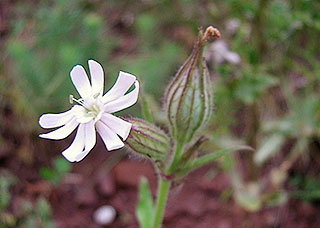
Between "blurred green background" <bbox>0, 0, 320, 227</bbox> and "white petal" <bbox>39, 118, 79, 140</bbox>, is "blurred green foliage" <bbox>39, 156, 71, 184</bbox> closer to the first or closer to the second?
"blurred green background" <bbox>0, 0, 320, 227</bbox>

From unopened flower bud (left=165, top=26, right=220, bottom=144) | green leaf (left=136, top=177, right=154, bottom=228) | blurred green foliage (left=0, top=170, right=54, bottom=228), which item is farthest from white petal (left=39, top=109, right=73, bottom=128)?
blurred green foliage (left=0, top=170, right=54, bottom=228)

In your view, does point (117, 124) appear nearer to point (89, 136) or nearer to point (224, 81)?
point (89, 136)

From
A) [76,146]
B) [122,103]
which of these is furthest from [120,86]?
→ [76,146]

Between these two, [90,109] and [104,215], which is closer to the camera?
[90,109]

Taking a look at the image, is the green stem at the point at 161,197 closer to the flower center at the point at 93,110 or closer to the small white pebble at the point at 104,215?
the flower center at the point at 93,110

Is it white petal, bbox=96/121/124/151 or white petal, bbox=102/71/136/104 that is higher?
white petal, bbox=102/71/136/104

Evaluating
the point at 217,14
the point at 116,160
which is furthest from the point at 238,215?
the point at 217,14

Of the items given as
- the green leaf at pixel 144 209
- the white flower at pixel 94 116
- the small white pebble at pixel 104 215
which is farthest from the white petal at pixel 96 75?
the small white pebble at pixel 104 215
